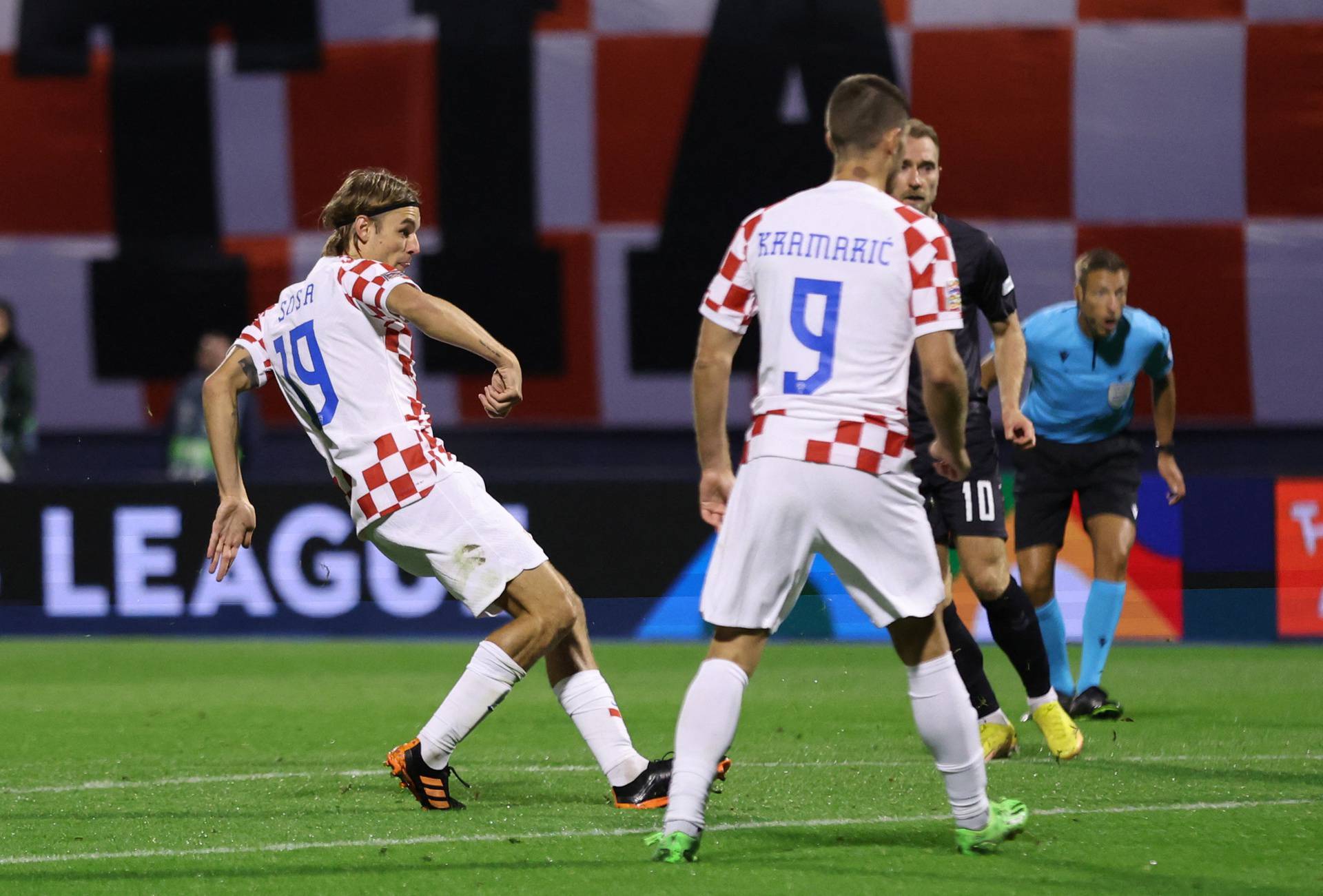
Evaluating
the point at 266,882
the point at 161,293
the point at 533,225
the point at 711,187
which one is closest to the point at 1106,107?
the point at 711,187

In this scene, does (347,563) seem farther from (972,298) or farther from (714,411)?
(714,411)

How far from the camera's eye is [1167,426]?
8.33m

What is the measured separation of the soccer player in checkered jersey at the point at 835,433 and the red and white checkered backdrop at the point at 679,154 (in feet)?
31.3

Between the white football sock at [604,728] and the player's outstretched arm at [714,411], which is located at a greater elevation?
the player's outstretched arm at [714,411]

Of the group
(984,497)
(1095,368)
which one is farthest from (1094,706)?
(984,497)

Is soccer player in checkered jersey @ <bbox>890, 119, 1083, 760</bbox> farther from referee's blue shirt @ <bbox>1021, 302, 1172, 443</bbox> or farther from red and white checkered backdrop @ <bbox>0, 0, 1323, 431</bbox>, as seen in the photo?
red and white checkered backdrop @ <bbox>0, 0, 1323, 431</bbox>

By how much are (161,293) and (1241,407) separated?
8.08 metres

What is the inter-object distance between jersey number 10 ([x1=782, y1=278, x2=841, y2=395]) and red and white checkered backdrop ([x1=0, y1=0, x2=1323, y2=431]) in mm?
9583

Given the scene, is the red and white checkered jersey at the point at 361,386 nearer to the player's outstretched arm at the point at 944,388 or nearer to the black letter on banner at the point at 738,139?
the player's outstretched arm at the point at 944,388

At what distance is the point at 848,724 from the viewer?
7.80 meters

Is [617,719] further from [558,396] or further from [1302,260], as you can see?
[1302,260]

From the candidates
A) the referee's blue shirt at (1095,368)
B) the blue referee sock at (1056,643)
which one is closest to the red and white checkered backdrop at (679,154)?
the referee's blue shirt at (1095,368)

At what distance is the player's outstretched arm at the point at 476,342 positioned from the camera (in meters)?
5.01

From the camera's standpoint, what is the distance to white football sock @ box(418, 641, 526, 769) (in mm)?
5418
